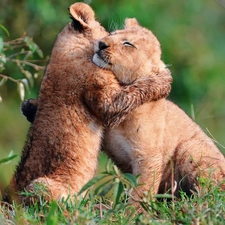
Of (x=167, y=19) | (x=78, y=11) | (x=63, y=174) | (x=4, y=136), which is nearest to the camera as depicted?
(x=63, y=174)

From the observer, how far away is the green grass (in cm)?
517

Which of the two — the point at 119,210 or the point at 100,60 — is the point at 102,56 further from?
the point at 119,210

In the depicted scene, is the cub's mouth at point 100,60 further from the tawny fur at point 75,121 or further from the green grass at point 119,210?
the green grass at point 119,210

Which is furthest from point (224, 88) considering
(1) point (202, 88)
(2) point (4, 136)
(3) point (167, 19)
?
(2) point (4, 136)

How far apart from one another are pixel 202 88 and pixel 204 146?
17.2 feet

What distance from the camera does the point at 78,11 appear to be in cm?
696

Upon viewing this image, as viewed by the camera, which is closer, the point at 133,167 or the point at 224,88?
the point at 133,167

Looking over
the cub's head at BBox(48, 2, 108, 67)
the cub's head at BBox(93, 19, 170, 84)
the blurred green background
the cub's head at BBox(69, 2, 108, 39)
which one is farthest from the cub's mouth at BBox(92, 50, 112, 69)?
the blurred green background

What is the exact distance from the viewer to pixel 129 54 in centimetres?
658

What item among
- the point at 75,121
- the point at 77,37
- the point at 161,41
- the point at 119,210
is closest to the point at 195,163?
the point at 75,121

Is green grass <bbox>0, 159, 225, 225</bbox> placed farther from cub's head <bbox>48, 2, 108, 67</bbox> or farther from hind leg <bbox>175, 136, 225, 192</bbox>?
cub's head <bbox>48, 2, 108, 67</bbox>

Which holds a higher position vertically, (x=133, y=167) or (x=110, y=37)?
(x=110, y=37)

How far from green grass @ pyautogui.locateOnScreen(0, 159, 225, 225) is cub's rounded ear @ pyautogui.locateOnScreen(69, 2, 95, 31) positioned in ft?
4.35

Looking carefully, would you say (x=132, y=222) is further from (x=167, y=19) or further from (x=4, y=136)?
(x=167, y=19)
